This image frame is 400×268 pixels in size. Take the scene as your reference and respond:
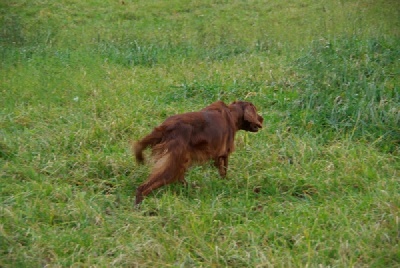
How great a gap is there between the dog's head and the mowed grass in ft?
0.94

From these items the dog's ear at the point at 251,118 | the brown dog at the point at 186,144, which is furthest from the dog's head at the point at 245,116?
the brown dog at the point at 186,144

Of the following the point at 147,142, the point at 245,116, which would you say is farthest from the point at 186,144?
the point at 245,116

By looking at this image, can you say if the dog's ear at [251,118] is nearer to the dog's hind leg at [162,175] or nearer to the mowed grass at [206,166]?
the mowed grass at [206,166]

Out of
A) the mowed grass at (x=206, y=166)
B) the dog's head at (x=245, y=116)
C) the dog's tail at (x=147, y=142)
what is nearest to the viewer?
the mowed grass at (x=206, y=166)

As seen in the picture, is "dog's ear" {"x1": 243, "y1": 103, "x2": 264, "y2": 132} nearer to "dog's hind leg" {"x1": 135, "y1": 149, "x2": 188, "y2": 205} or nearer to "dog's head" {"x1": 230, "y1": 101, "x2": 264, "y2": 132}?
"dog's head" {"x1": 230, "y1": 101, "x2": 264, "y2": 132}

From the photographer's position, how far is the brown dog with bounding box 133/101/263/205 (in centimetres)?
503

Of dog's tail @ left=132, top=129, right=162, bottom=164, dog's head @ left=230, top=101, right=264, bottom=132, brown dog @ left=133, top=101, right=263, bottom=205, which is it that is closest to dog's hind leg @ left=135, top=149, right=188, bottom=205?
brown dog @ left=133, top=101, right=263, bottom=205

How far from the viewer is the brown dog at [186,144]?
5031 millimetres

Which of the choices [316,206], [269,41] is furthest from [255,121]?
[269,41]

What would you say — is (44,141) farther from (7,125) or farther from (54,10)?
(54,10)

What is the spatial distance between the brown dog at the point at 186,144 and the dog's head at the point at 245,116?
0.61 feet

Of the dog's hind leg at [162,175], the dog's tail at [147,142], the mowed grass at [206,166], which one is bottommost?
the mowed grass at [206,166]

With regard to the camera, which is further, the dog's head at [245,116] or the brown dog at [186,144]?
the dog's head at [245,116]

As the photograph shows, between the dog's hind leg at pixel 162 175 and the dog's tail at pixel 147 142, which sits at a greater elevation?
the dog's tail at pixel 147 142
